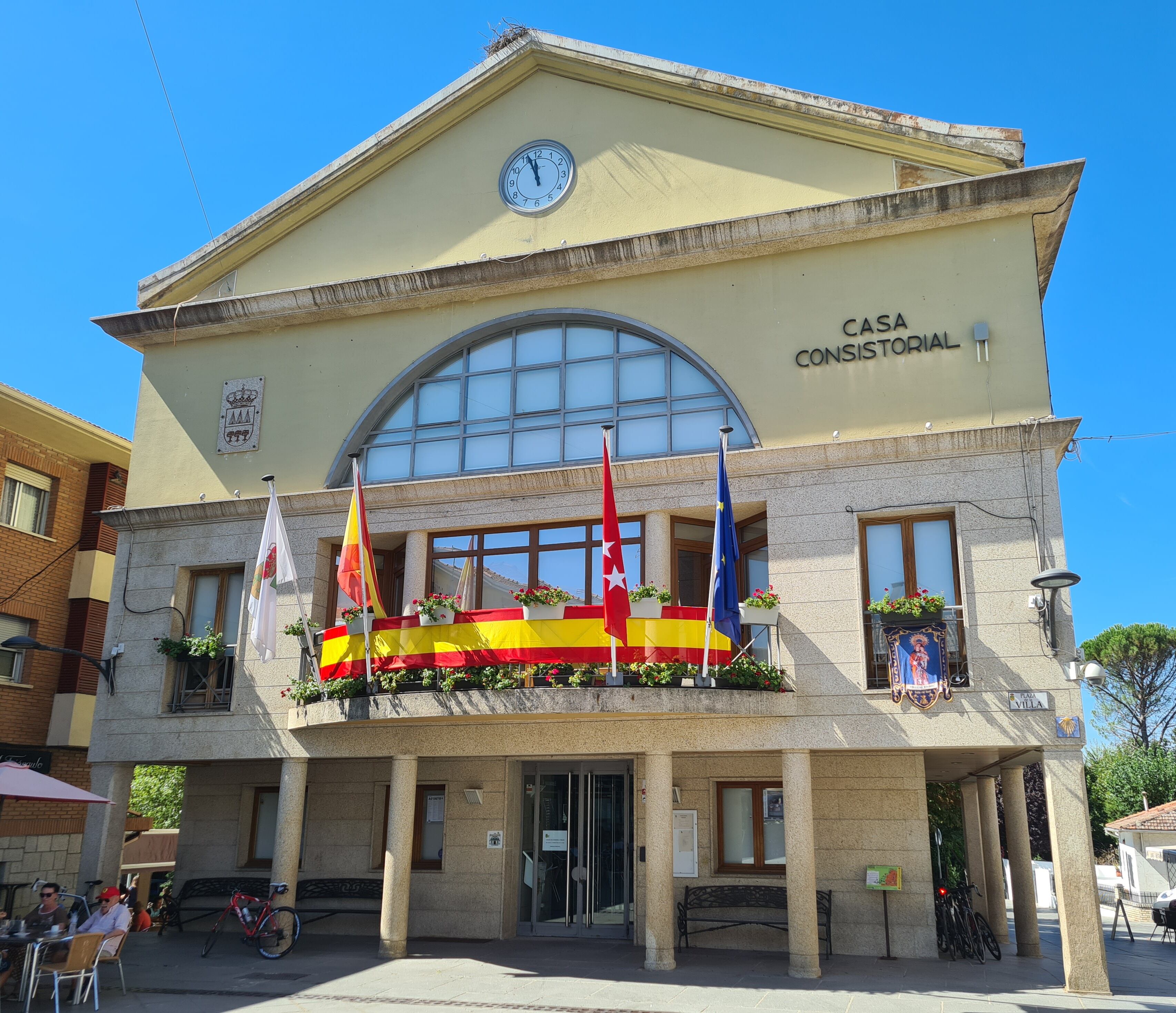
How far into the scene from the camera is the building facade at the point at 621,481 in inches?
591

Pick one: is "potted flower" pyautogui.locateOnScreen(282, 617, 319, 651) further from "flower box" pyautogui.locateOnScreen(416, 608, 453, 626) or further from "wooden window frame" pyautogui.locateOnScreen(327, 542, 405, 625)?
"flower box" pyautogui.locateOnScreen(416, 608, 453, 626)

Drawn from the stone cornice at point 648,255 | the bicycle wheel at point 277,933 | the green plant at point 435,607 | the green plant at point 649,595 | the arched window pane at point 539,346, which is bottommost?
the bicycle wheel at point 277,933

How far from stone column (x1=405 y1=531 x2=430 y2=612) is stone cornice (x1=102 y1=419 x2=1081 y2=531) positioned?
0.60 m

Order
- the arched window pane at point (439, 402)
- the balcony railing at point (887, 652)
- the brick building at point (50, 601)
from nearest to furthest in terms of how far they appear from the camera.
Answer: the balcony railing at point (887, 652), the arched window pane at point (439, 402), the brick building at point (50, 601)

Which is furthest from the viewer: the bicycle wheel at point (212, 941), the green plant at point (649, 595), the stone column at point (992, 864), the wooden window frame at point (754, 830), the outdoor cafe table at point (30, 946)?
the stone column at point (992, 864)

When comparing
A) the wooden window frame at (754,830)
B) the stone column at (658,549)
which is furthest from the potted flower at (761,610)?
the wooden window frame at (754,830)

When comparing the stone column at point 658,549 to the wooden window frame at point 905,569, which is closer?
the wooden window frame at point 905,569

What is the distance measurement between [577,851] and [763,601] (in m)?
5.88

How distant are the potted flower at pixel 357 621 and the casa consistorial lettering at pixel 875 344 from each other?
7.75m

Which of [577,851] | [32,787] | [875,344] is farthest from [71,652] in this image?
[875,344]

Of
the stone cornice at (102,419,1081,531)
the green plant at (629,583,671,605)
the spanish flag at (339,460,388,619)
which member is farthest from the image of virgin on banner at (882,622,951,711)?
the spanish flag at (339,460,388,619)

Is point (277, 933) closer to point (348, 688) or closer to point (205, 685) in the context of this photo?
point (348, 688)

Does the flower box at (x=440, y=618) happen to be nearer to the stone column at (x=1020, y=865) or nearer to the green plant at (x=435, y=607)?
the green plant at (x=435, y=607)

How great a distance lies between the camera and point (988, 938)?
53.0 ft
